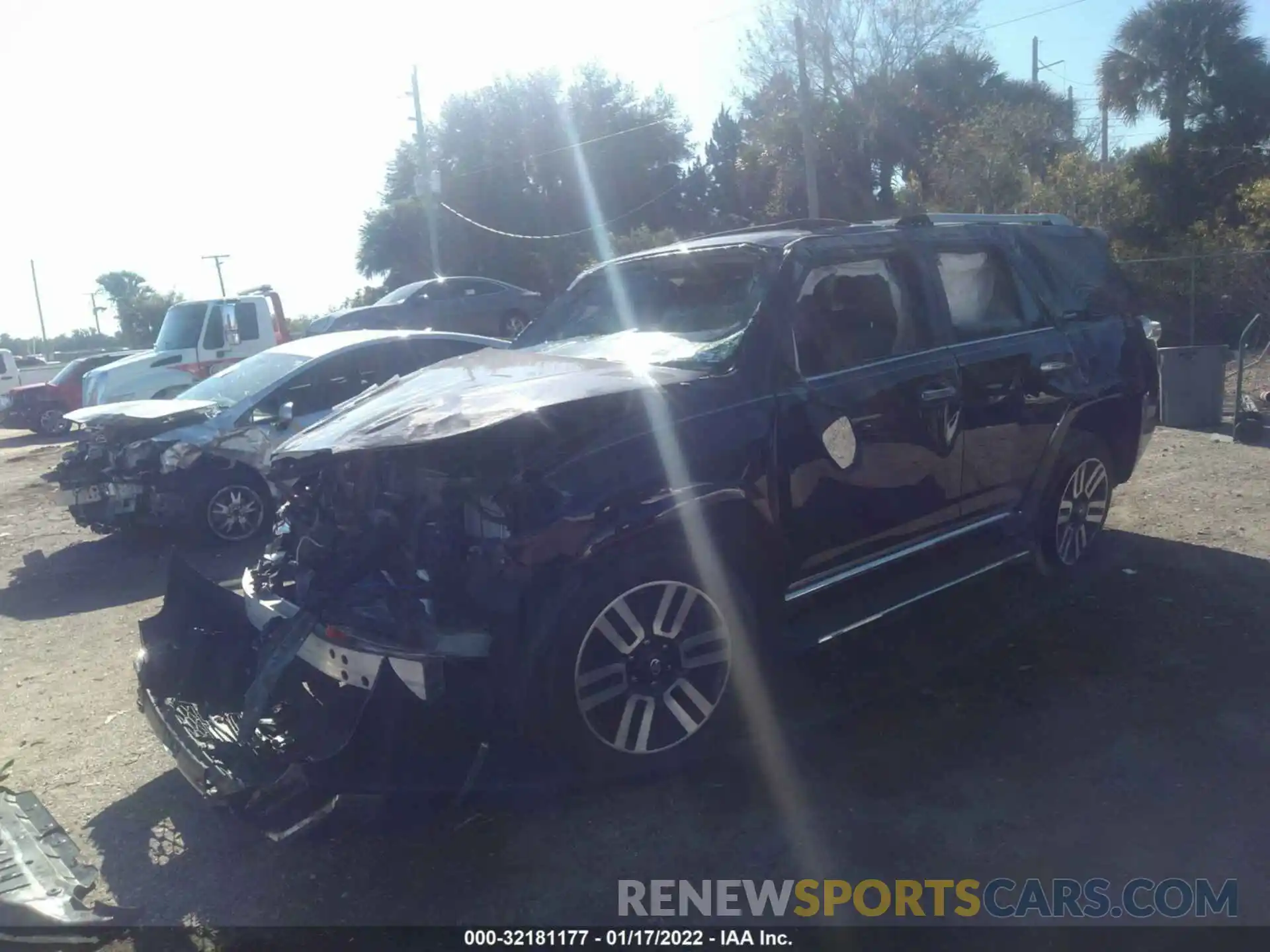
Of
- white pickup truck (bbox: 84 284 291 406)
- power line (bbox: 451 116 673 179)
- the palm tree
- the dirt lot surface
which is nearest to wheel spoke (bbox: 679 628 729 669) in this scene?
the dirt lot surface

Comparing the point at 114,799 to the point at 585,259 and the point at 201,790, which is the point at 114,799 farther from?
the point at 585,259

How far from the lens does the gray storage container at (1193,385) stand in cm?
1061

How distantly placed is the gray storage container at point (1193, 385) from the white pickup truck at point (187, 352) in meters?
12.2

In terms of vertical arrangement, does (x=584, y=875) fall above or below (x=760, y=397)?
below

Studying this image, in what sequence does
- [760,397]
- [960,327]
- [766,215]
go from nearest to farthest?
[760,397]
[960,327]
[766,215]

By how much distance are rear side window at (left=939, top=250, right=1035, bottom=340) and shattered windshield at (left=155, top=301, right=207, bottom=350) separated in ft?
43.1

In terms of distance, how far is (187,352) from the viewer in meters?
15.7

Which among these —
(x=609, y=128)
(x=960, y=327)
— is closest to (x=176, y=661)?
(x=960, y=327)

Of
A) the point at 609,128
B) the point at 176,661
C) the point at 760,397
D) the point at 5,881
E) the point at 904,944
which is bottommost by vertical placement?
the point at 904,944

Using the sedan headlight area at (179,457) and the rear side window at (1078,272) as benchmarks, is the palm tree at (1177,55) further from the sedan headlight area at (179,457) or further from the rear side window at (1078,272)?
the sedan headlight area at (179,457)

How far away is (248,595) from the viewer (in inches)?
173

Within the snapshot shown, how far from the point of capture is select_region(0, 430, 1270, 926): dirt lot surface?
340 cm

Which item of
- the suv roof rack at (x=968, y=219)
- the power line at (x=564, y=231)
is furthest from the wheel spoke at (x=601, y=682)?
the power line at (x=564, y=231)

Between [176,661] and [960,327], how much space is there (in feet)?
12.5
